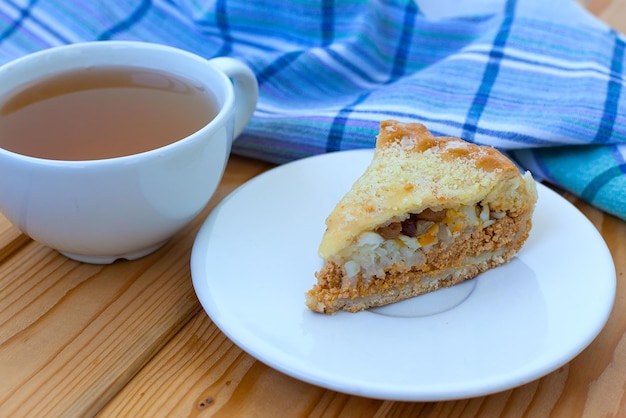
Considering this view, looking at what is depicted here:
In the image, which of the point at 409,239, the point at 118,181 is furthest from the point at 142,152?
the point at 409,239

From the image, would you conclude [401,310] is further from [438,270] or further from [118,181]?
[118,181]

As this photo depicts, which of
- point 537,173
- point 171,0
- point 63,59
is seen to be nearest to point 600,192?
point 537,173

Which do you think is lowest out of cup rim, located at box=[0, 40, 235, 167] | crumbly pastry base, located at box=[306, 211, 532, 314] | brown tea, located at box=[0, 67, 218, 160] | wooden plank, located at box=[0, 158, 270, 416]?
wooden plank, located at box=[0, 158, 270, 416]

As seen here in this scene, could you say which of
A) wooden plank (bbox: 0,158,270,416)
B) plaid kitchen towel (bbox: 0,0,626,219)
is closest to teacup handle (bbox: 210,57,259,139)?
plaid kitchen towel (bbox: 0,0,626,219)

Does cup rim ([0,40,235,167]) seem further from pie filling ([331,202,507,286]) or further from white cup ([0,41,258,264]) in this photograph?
pie filling ([331,202,507,286])

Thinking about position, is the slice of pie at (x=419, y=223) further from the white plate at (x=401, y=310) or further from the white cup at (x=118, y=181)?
the white cup at (x=118, y=181)

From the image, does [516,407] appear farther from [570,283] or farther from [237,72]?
[237,72]

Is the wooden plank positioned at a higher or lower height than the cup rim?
lower
